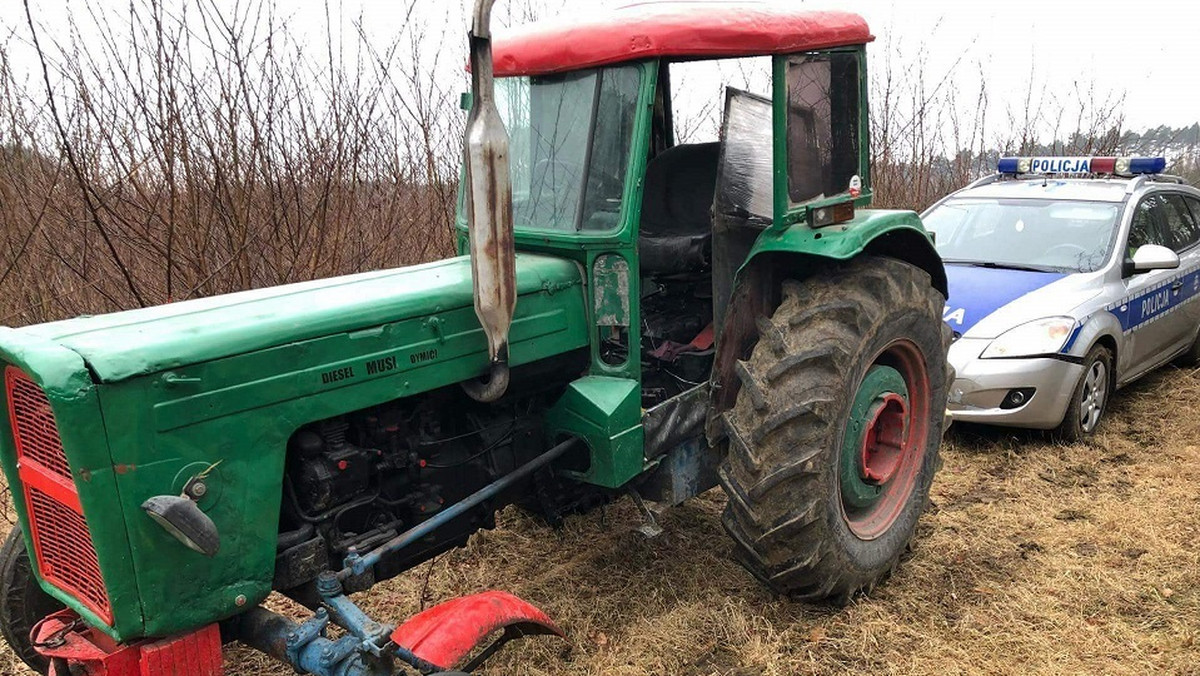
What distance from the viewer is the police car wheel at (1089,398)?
5285 millimetres

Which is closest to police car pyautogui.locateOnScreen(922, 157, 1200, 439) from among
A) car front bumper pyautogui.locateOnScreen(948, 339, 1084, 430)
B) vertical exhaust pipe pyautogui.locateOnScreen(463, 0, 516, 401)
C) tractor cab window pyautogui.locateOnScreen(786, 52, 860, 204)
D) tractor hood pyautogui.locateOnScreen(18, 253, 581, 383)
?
car front bumper pyautogui.locateOnScreen(948, 339, 1084, 430)

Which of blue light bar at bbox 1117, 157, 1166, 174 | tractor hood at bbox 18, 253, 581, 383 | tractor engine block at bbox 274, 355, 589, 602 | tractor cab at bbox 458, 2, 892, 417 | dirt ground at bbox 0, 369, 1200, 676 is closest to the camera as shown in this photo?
tractor hood at bbox 18, 253, 581, 383

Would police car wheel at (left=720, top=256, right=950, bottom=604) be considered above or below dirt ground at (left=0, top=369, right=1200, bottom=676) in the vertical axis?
above

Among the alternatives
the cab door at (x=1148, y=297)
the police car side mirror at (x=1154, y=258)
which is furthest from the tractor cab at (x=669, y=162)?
the cab door at (x=1148, y=297)

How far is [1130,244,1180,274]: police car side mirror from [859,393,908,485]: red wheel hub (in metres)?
2.72

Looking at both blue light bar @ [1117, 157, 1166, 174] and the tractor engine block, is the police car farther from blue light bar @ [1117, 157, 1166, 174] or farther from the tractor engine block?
the tractor engine block

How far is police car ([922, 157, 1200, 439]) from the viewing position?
5141 mm

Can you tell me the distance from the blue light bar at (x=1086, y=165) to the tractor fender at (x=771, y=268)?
361cm

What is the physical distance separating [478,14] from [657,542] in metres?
2.54

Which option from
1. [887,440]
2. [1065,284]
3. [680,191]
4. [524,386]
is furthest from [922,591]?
[1065,284]

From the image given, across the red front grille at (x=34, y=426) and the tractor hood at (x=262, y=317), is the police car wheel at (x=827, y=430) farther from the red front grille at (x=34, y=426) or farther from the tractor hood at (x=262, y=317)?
the red front grille at (x=34, y=426)

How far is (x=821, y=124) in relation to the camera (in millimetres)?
3578

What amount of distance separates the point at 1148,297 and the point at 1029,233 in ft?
2.75

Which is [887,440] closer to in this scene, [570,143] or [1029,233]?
[570,143]
